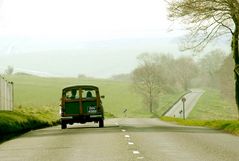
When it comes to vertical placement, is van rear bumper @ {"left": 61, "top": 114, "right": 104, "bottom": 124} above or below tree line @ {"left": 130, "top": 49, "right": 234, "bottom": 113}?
→ below

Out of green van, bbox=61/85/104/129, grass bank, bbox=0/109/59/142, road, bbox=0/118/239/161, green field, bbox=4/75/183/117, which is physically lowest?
road, bbox=0/118/239/161

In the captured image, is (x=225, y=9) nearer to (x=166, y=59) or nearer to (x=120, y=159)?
(x=120, y=159)

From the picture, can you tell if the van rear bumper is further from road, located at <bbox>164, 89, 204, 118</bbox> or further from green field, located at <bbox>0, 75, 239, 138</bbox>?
road, located at <bbox>164, 89, 204, 118</bbox>

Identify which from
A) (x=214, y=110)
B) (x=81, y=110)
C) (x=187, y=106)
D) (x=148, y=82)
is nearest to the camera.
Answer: (x=81, y=110)

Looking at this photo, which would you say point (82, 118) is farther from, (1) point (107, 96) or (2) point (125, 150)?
(1) point (107, 96)

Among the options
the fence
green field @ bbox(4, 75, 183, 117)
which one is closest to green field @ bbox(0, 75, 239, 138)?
green field @ bbox(4, 75, 183, 117)

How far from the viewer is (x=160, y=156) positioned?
16.8 m

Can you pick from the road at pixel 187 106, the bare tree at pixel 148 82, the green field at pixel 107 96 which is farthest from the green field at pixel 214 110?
the bare tree at pixel 148 82

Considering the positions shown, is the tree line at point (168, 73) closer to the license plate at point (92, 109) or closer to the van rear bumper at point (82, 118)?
the license plate at point (92, 109)

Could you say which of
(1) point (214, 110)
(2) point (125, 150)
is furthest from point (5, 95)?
(1) point (214, 110)

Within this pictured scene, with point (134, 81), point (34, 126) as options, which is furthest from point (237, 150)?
point (134, 81)

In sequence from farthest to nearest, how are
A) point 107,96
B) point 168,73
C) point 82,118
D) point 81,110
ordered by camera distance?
1. point 168,73
2. point 107,96
3. point 81,110
4. point 82,118

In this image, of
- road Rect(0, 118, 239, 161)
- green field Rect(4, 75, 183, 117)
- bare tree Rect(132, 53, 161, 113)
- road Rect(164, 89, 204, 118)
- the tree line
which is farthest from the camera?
the tree line

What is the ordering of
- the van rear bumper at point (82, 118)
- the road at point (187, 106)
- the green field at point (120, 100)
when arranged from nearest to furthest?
the van rear bumper at point (82, 118) → the road at point (187, 106) → the green field at point (120, 100)
